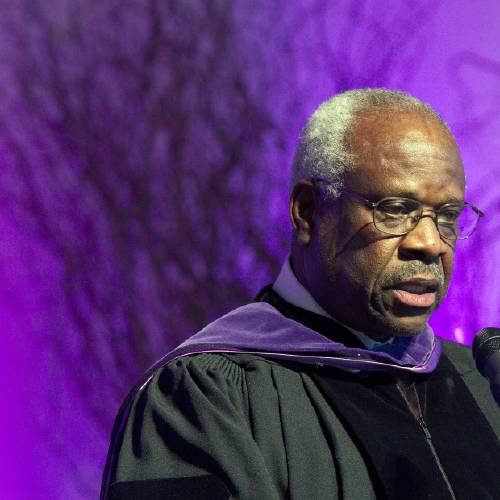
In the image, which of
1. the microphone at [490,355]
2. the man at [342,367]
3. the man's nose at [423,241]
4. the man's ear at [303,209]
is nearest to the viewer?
the microphone at [490,355]

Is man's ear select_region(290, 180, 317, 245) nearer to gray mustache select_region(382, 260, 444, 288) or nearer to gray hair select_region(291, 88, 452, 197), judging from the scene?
gray hair select_region(291, 88, 452, 197)

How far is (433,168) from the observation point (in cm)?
229

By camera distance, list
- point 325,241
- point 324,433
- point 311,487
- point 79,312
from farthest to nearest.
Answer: point 79,312 → point 325,241 → point 324,433 → point 311,487

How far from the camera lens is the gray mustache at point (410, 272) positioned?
226 cm

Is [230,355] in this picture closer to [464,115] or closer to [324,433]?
[324,433]

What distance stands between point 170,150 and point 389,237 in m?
1.90

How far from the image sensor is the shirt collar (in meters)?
2.43

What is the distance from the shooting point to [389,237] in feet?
7.41

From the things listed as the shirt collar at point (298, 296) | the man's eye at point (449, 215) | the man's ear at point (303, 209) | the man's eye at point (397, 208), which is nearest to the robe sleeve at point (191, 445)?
the shirt collar at point (298, 296)

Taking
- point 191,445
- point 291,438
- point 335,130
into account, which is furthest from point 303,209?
point 191,445

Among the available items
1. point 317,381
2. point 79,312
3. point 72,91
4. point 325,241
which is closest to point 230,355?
point 317,381

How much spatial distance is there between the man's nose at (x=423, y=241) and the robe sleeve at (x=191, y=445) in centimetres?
55

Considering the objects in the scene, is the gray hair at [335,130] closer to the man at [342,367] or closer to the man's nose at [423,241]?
the man at [342,367]

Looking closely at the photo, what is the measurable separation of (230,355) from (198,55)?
202 cm
